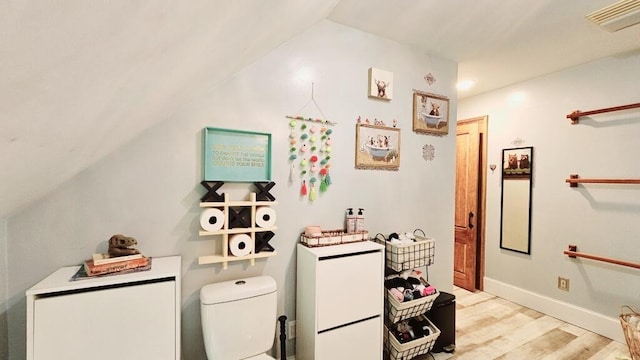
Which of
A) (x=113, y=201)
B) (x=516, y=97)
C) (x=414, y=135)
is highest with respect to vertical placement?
(x=516, y=97)

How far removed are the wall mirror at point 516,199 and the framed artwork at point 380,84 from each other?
1915 mm

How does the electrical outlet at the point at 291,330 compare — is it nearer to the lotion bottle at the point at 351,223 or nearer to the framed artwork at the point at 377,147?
the lotion bottle at the point at 351,223

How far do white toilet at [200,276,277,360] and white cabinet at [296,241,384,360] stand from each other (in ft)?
0.83

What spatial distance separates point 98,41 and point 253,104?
4.35 ft

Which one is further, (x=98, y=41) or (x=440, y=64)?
(x=440, y=64)

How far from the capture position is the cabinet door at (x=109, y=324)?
3.62ft

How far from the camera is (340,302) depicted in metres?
1.65

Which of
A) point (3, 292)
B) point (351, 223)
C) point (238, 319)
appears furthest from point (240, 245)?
point (3, 292)

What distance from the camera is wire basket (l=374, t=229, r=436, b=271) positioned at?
1889 mm

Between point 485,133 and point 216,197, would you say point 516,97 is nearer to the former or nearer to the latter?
point 485,133

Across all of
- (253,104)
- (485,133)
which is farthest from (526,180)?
(253,104)

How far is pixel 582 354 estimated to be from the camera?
2.15m

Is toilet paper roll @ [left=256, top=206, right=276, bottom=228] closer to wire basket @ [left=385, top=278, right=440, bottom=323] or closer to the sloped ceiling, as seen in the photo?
the sloped ceiling

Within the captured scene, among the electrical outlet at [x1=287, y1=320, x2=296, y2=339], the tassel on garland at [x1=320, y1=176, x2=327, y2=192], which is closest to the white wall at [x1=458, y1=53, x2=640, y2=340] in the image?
the tassel on garland at [x1=320, y1=176, x2=327, y2=192]
